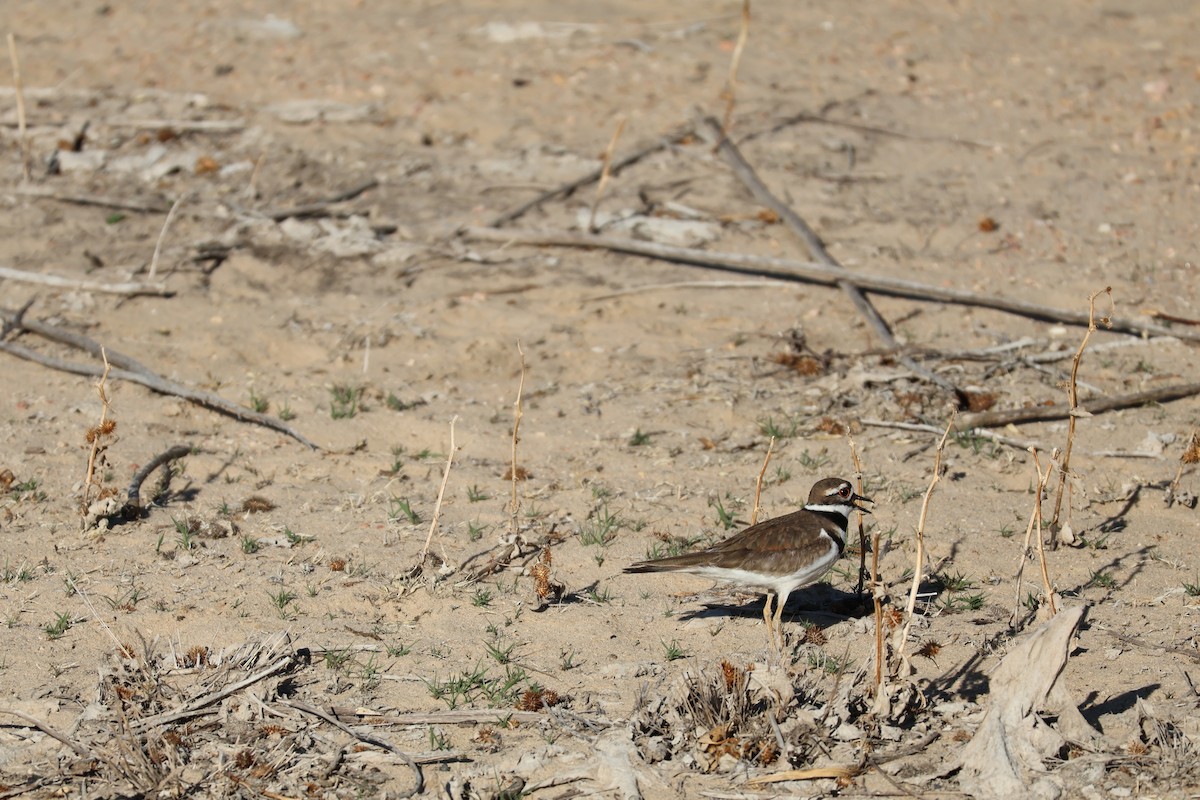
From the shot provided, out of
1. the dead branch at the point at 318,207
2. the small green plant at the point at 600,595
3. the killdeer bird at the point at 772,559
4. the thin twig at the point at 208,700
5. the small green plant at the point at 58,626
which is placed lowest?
the small green plant at the point at 600,595

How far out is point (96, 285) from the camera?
9.43 metres

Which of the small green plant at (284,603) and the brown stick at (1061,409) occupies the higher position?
the brown stick at (1061,409)

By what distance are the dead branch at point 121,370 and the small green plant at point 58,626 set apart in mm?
2033

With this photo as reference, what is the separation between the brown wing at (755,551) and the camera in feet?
19.0

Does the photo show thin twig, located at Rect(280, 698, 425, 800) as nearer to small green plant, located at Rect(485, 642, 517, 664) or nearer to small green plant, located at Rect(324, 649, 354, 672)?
small green plant, located at Rect(324, 649, 354, 672)

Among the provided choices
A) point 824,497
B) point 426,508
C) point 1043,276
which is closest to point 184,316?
point 426,508

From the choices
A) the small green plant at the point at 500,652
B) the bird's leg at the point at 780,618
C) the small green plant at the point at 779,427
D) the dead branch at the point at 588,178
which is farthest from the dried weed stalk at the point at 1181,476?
the dead branch at the point at 588,178

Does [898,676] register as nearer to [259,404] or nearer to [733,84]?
[259,404]

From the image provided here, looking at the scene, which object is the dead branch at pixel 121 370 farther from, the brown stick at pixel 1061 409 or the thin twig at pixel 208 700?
the brown stick at pixel 1061 409

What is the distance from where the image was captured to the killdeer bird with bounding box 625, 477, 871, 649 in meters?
5.76

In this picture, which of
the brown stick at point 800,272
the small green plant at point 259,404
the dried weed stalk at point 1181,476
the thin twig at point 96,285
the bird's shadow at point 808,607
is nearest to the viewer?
the bird's shadow at point 808,607

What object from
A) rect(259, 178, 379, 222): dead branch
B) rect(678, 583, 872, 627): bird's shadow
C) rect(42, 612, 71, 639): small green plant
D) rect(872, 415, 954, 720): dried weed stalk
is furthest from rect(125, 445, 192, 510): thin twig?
rect(872, 415, 954, 720): dried weed stalk

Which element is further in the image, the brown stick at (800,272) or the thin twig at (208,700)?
the brown stick at (800,272)

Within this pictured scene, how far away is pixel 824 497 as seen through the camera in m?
6.25
